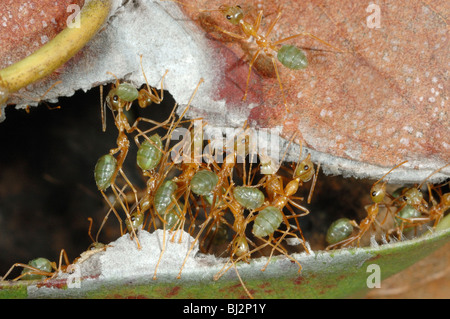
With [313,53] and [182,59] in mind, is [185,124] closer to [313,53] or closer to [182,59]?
[182,59]

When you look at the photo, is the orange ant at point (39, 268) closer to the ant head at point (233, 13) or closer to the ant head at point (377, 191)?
the ant head at point (233, 13)

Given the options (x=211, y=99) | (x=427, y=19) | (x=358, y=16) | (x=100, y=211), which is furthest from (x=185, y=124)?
(x=427, y=19)

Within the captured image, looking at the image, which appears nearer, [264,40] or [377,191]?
[264,40]

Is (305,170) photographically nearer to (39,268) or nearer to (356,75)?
(356,75)

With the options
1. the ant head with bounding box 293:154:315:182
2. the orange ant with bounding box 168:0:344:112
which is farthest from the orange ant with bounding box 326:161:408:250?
the orange ant with bounding box 168:0:344:112

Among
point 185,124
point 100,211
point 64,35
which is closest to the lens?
point 64,35

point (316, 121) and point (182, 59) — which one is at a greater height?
point (182, 59)

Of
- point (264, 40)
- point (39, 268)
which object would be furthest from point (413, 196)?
point (39, 268)
